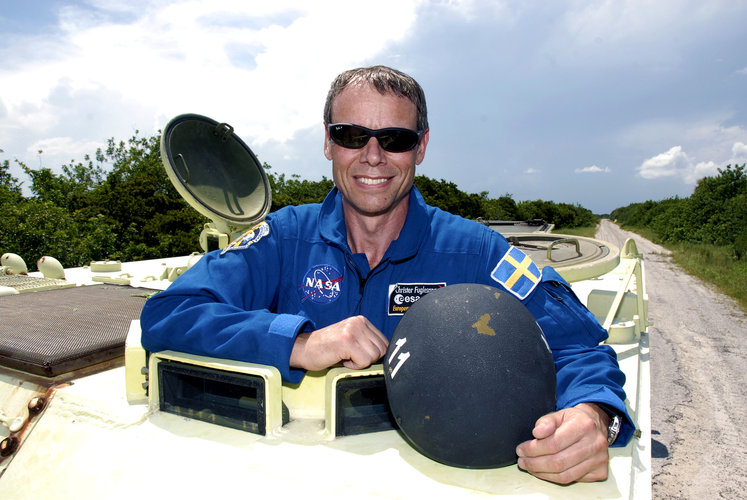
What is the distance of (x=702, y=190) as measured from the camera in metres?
30.2

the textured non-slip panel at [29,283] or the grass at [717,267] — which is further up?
the textured non-slip panel at [29,283]

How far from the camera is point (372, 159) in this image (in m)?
2.15

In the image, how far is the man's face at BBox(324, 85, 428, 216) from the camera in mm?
2105

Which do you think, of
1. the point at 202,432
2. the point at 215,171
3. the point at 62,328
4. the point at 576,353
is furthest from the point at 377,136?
the point at 215,171

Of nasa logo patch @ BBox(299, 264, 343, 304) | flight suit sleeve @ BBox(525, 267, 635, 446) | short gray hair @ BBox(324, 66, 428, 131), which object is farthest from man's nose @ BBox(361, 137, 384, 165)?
flight suit sleeve @ BBox(525, 267, 635, 446)

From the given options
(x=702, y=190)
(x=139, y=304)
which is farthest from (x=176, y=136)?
(x=702, y=190)

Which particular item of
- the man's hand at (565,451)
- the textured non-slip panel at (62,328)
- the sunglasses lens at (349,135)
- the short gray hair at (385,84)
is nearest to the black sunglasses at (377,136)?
the sunglasses lens at (349,135)

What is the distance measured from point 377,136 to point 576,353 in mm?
1099

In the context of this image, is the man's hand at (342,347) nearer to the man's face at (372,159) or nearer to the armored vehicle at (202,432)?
the armored vehicle at (202,432)

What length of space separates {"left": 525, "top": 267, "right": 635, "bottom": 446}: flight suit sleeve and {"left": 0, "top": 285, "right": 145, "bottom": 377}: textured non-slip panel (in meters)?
1.83

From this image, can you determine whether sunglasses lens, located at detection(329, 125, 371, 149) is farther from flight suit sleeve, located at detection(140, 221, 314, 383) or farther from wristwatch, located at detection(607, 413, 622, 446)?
wristwatch, located at detection(607, 413, 622, 446)

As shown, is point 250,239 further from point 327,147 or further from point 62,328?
point 62,328

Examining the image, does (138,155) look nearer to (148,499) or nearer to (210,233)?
(210,233)

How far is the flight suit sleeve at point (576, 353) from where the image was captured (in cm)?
160
